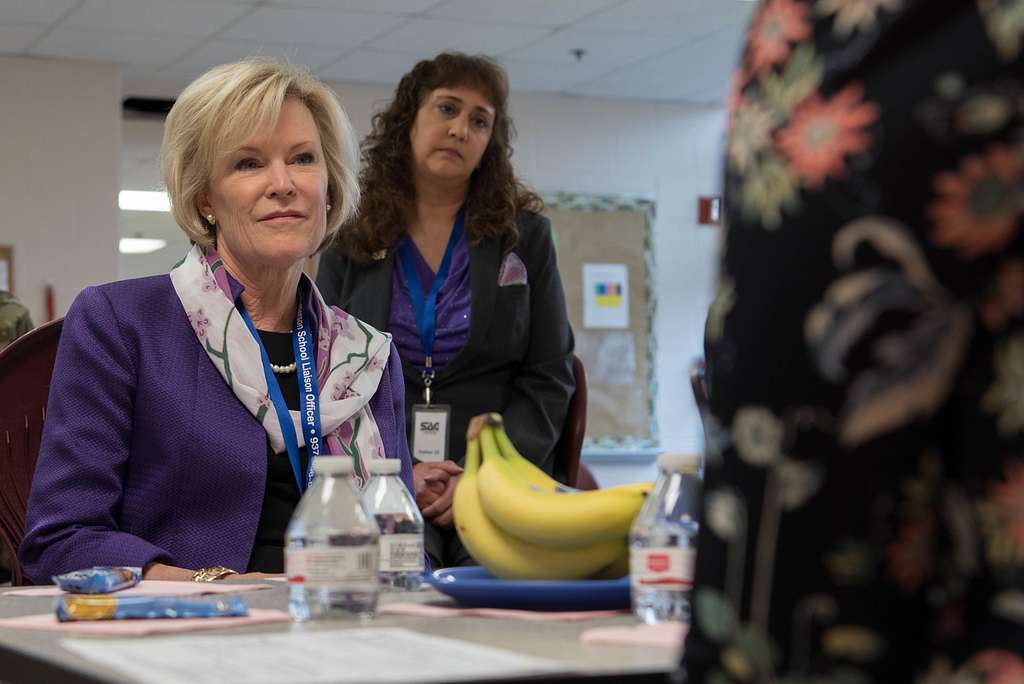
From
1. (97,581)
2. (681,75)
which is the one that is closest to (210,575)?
Result: (97,581)

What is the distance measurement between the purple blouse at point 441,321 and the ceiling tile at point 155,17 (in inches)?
156

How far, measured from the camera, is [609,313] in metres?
8.93

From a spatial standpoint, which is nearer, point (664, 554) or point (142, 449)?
point (664, 554)

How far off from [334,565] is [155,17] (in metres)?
6.36

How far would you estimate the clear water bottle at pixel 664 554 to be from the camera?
1.20m

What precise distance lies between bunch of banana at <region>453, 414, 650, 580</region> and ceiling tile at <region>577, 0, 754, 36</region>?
19.0 ft

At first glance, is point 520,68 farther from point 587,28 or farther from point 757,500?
point 757,500

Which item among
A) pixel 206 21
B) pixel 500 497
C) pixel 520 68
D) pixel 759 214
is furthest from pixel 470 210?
pixel 520 68

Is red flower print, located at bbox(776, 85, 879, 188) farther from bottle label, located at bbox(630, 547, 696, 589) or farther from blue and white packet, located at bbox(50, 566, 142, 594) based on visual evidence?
blue and white packet, located at bbox(50, 566, 142, 594)

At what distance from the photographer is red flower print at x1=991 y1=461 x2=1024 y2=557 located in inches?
25.4

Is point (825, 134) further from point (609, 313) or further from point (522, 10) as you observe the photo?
point (609, 313)

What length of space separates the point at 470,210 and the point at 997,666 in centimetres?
296

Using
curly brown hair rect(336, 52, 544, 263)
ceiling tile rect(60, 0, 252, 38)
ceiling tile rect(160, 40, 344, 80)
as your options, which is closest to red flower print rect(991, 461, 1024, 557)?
curly brown hair rect(336, 52, 544, 263)

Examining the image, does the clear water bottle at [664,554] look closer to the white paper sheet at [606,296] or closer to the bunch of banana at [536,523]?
the bunch of banana at [536,523]
